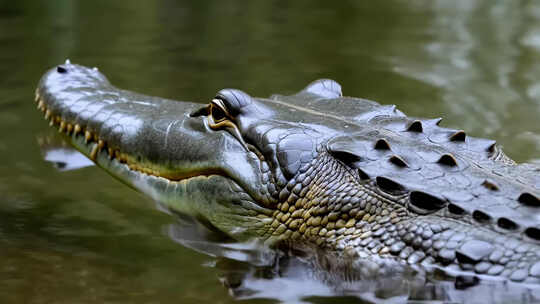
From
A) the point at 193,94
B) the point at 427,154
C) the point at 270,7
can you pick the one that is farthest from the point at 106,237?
the point at 270,7

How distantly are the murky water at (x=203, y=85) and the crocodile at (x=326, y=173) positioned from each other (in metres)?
0.18

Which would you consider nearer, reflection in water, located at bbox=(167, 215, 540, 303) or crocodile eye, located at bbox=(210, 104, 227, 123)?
reflection in water, located at bbox=(167, 215, 540, 303)

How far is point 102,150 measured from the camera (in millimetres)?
4234

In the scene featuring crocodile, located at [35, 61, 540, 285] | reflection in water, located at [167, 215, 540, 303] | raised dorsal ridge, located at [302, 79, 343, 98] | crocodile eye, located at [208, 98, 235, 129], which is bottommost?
reflection in water, located at [167, 215, 540, 303]

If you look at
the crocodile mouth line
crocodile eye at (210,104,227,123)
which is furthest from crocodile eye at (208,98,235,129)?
the crocodile mouth line

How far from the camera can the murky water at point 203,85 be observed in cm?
330

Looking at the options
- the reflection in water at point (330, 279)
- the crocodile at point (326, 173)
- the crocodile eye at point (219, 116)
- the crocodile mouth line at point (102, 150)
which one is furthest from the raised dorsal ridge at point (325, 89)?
the reflection in water at point (330, 279)

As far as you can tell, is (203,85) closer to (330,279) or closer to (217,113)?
(217,113)

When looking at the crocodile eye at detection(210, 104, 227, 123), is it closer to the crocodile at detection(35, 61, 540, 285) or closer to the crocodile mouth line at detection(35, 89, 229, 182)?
the crocodile at detection(35, 61, 540, 285)

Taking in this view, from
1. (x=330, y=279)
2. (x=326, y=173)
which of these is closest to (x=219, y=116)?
(x=326, y=173)

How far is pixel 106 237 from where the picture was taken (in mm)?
3848

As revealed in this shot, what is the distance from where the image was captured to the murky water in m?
3.30

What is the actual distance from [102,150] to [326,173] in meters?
1.45

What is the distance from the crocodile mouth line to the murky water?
10.2 inches
